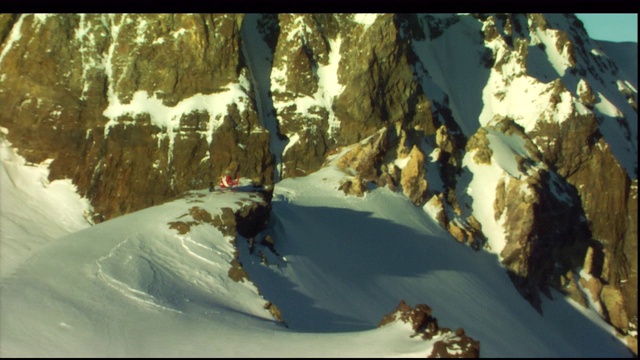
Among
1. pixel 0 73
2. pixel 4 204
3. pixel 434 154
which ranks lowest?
pixel 4 204

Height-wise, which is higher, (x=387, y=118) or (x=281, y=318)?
(x=387, y=118)

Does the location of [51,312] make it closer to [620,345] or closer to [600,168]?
[620,345]

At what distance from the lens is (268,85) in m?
41.4

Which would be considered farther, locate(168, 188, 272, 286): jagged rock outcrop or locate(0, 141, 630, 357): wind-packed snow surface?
locate(168, 188, 272, 286): jagged rock outcrop

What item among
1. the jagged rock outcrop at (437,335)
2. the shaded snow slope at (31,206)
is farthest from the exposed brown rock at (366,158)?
the jagged rock outcrop at (437,335)

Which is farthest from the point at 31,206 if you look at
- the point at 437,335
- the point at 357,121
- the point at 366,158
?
the point at 437,335

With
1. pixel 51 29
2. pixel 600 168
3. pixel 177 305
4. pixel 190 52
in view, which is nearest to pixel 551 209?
pixel 600 168

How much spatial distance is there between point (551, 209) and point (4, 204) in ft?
86.1

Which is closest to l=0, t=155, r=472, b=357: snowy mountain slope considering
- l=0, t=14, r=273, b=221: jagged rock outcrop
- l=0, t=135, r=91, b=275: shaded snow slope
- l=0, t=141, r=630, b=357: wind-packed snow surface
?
l=0, t=141, r=630, b=357: wind-packed snow surface

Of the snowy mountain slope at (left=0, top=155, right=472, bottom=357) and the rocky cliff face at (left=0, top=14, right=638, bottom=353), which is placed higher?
the rocky cliff face at (left=0, top=14, right=638, bottom=353)

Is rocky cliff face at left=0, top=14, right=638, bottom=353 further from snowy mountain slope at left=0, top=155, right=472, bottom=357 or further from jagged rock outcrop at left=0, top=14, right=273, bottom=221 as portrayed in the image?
snowy mountain slope at left=0, top=155, right=472, bottom=357

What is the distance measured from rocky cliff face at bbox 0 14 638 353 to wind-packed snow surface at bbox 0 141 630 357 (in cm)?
178

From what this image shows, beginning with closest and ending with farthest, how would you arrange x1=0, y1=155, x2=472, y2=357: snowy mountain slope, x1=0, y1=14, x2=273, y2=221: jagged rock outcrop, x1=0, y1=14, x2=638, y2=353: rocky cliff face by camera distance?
x1=0, y1=155, x2=472, y2=357: snowy mountain slope
x1=0, y1=14, x2=273, y2=221: jagged rock outcrop
x1=0, y1=14, x2=638, y2=353: rocky cliff face

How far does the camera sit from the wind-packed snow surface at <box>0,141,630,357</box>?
14.6 metres
